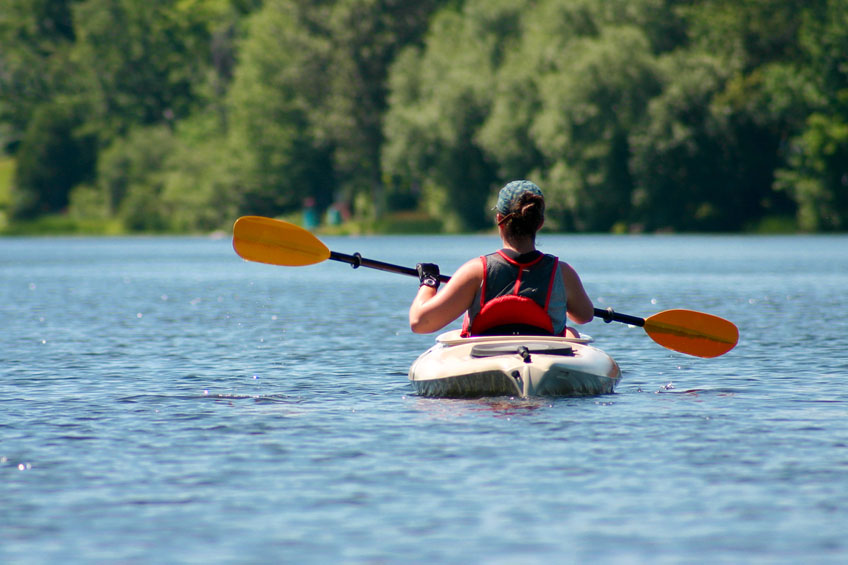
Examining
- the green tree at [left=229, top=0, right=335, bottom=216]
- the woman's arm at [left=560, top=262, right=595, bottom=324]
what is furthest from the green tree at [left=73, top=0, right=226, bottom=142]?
the woman's arm at [left=560, top=262, right=595, bottom=324]

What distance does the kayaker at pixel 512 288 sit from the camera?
8.82 meters

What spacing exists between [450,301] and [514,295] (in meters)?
0.47

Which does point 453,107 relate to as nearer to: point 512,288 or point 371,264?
point 371,264

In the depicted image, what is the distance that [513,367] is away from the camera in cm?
893

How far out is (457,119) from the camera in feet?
189

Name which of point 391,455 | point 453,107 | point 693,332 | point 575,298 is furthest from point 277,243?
point 453,107

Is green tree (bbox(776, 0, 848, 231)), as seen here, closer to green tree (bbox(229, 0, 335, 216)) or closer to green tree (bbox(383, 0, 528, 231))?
green tree (bbox(383, 0, 528, 231))

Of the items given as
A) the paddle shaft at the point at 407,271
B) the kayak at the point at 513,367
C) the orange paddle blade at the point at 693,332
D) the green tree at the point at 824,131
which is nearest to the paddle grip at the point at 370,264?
the paddle shaft at the point at 407,271

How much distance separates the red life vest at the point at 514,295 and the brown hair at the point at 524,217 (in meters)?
0.17

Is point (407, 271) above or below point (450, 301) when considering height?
above

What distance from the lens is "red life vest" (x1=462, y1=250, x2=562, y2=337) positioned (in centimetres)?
895

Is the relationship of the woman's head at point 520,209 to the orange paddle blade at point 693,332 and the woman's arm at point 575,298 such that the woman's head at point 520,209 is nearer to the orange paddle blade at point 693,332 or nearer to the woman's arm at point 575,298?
the woman's arm at point 575,298

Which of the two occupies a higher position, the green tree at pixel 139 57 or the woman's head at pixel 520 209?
the green tree at pixel 139 57

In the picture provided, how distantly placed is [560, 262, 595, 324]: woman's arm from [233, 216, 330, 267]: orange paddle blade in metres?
2.45
